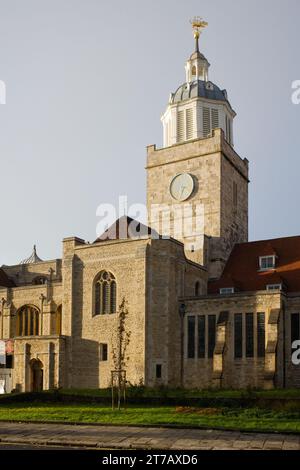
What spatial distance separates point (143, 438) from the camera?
2036 cm

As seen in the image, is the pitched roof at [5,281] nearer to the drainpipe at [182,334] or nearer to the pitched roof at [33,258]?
the pitched roof at [33,258]

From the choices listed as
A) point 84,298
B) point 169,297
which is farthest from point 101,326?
point 169,297

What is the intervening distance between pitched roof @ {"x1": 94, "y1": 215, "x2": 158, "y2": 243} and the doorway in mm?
10197

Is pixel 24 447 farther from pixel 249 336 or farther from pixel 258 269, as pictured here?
pixel 258 269

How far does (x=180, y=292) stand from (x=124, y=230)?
6999 millimetres

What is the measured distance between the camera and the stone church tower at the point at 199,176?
→ 2004 inches

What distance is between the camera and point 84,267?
4712 cm

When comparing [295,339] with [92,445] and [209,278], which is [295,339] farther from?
[92,445]

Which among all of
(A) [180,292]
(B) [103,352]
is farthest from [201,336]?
(B) [103,352]

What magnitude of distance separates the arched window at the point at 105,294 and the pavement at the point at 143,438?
70.7 feet

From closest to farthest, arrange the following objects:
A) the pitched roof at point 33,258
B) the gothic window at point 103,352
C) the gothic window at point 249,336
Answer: the gothic window at point 249,336 → the gothic window at point 103,352 → the pitched roof at point 33,258

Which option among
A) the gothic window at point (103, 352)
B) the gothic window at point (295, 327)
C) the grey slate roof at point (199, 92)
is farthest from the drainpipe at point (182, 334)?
the grey slate roof at point (199, 92)

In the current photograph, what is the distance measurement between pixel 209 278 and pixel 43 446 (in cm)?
3088
